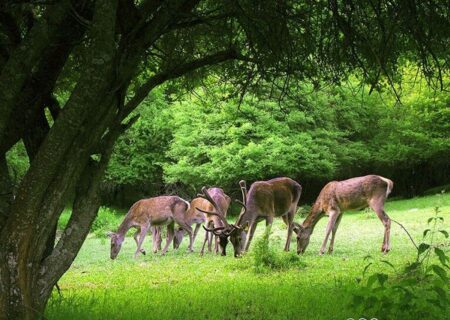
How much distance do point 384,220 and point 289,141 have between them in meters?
17.4

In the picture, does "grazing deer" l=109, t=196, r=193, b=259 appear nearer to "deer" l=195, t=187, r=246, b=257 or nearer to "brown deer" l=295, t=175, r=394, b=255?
"deer" l=195, t=187, r=246, b=257

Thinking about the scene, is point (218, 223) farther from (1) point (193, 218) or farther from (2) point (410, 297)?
(2) point (410, 297)

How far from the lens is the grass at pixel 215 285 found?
5.61 meters

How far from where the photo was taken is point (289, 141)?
97.0 feet

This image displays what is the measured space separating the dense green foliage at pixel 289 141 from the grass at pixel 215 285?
13428mm

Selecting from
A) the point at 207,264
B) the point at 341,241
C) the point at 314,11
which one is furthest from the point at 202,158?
the point at 314,11

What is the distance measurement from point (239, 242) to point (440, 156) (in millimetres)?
25158

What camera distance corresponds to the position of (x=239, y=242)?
12.4 meters

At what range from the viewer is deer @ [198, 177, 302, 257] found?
12.5m

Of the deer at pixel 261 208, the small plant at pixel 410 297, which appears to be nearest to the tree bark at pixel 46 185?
the small plant at pixel 410 297

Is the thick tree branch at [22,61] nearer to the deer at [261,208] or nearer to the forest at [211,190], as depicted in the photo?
the forest at [211,190]

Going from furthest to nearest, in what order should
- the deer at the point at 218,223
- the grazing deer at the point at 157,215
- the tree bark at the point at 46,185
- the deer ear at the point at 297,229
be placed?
the grazing deer at the point at 157,215 → the deer ear at the point at 297,229 → the deer at the point at 218,223 → the tree bark at the point at 46,185

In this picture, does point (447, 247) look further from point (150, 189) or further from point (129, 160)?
point (150, 189)

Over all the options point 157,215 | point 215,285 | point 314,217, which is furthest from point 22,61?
point 157,215
